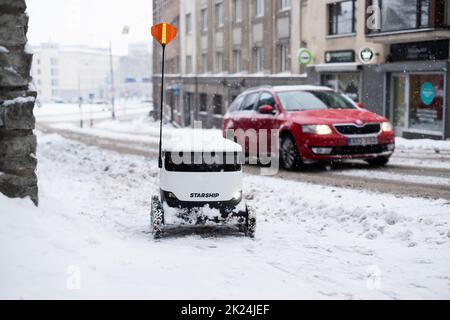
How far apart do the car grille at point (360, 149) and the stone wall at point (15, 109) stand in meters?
6.85

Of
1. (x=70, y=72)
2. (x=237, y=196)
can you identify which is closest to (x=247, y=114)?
(x=237, y=196)

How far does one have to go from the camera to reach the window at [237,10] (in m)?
36.7

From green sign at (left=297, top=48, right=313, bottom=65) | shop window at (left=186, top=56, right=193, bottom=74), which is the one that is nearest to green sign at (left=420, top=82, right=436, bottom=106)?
green sign at (left=297, top=48, right=313, bottom=65)

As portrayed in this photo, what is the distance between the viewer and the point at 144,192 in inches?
432

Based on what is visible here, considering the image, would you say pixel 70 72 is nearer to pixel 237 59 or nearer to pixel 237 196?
pixel 237 59

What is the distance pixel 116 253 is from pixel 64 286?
1326 mm

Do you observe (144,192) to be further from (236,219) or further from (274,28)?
(274,28)

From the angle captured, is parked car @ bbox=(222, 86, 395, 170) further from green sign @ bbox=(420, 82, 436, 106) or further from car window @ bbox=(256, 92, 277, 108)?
green sign @ bbox=(420, 82, 436, 106)

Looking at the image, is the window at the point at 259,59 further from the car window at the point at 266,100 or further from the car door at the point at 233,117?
the car window at the point at 266,100

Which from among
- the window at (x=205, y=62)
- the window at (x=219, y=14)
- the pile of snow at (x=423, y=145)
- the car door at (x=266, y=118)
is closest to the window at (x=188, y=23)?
the window at (x=205, y=62)

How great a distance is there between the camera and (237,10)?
122ft

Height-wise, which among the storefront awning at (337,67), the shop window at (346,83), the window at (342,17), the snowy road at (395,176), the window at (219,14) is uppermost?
the window at (219,14)

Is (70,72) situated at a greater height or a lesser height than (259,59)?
greater

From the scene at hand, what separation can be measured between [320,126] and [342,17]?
55.3ft
